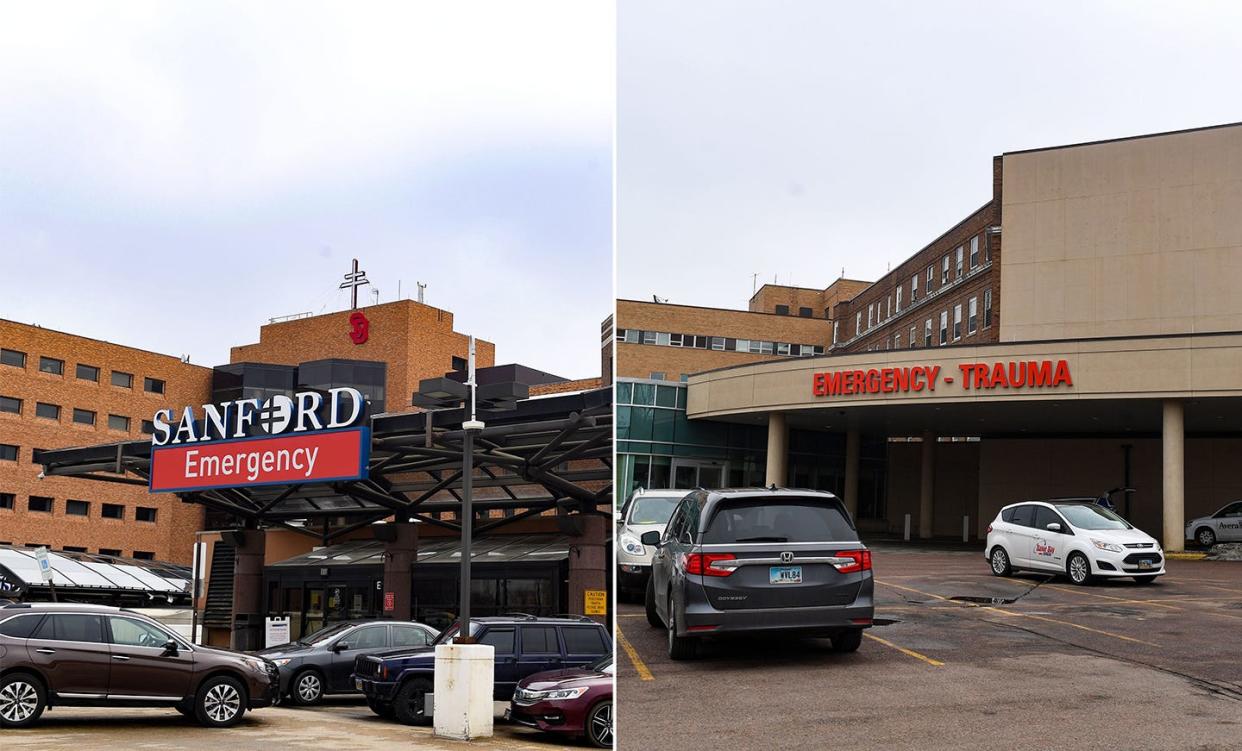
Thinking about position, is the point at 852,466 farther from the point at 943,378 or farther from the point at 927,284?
the point at 927,284

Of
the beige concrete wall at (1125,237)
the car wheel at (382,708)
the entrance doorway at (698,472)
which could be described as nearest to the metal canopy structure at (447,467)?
the car wheel at (382,708)

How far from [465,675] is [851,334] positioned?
7142 centimetres

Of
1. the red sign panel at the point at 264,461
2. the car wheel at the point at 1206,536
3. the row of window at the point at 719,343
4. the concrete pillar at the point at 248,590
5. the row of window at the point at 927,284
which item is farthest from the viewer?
the row of window at the point at 719,343

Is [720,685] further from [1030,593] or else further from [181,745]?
[1030,593]

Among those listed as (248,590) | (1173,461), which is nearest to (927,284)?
(1173,461)

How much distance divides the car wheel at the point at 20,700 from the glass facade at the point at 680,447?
3049cm

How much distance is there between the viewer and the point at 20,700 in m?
15.5

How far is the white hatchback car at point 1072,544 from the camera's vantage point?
2198 centimetres

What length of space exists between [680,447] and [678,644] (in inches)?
1450

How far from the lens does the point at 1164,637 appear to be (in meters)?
14.7

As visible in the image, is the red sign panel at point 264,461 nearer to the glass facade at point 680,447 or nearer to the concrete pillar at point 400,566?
the concrete pillar at point 400,566

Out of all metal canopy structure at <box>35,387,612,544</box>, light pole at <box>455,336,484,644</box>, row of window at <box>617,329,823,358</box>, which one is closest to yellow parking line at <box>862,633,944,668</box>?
light pole at <box>455,336,484,644</box>

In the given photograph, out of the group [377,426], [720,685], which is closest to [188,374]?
[377,426]

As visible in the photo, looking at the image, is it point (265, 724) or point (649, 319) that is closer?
point (265, 724)
